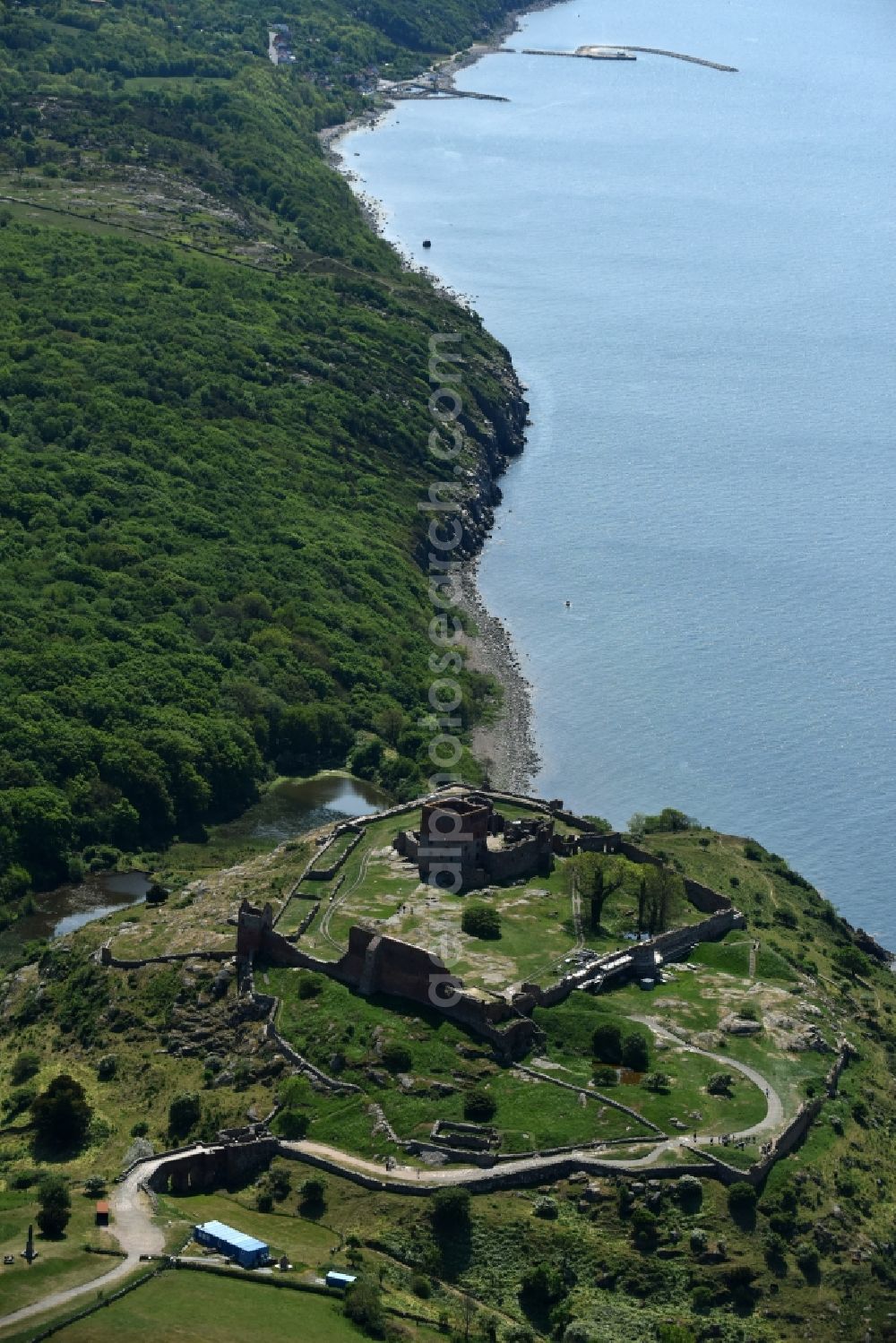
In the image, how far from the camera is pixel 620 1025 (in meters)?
97.2

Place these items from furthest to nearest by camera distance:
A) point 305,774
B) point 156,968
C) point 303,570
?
1. point 303,570
2. point 305,774
3. point 156,968

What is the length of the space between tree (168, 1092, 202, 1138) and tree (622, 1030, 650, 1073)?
15.4m

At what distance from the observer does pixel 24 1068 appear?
99438 millimetres

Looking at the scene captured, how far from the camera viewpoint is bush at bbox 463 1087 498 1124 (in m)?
91.2

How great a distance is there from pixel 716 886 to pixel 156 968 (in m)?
28.7

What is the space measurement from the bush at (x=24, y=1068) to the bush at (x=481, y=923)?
17.0 meters

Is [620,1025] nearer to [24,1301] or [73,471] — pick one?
[24,1301]

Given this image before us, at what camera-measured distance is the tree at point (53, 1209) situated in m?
83.1

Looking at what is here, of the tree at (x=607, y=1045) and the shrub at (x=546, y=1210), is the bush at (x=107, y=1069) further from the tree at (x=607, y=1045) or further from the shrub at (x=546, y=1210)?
the shrub at (x=546, y=1210)

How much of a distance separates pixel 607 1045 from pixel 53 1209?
2212 cm

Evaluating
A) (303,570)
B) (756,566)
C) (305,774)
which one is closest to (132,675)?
(305,774)

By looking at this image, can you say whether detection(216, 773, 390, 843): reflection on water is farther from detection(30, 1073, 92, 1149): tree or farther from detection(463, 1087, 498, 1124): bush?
detection(463, 1087, 498, 1124): bush

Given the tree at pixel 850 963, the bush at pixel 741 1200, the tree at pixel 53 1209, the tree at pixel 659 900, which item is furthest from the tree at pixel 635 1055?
the tree at pixel 850 963

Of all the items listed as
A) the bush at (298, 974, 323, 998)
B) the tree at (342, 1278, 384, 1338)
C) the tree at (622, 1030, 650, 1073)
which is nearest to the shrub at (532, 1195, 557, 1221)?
the tree at (342, 1278, 384, 1338)
